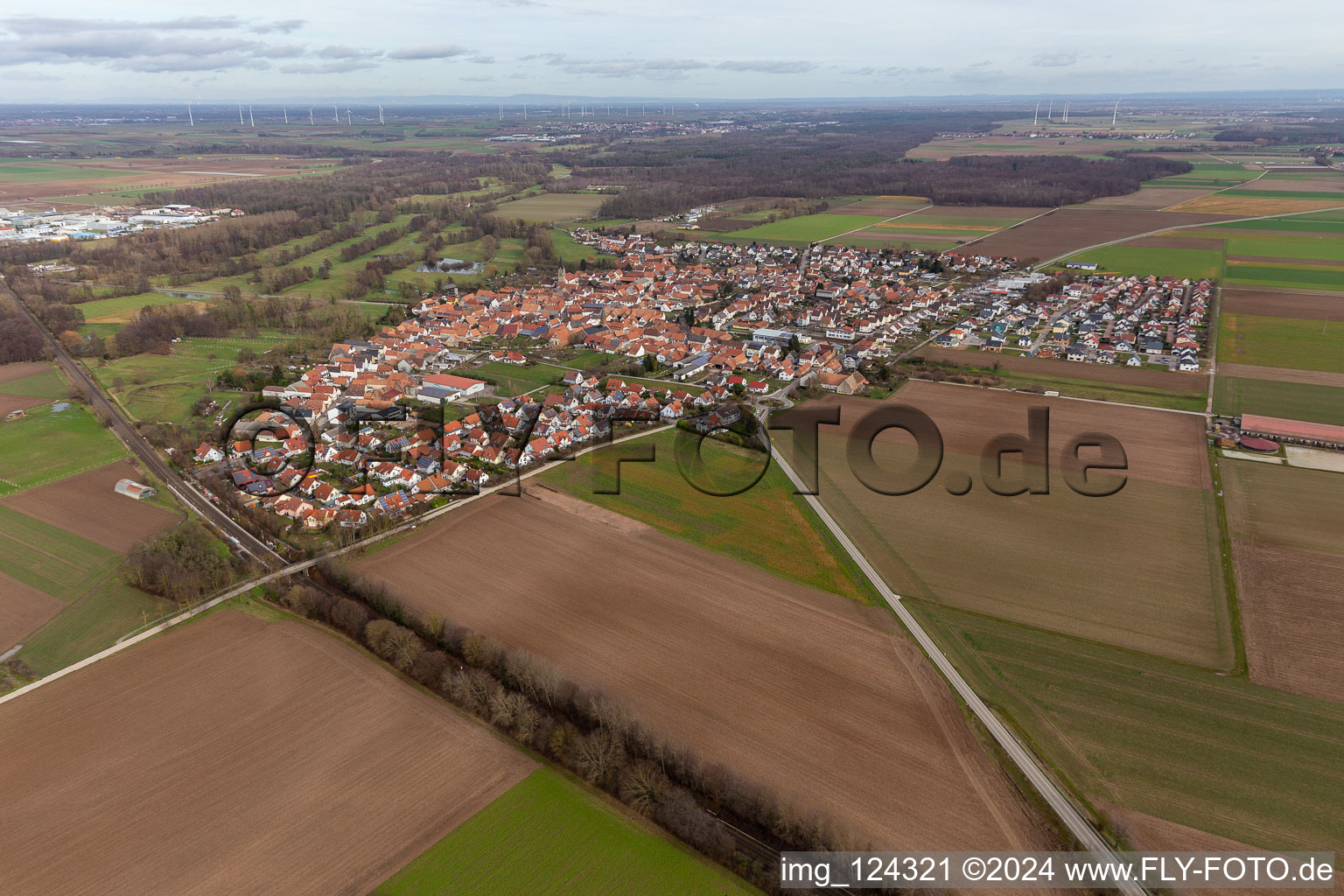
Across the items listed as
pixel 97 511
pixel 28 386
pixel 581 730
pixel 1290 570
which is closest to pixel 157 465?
pixel 97 511

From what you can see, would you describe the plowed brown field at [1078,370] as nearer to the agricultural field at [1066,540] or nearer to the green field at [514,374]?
the agricultural field at [1066,540]

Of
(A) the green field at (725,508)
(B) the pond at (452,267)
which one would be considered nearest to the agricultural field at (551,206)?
(B) the pond at (452,267)

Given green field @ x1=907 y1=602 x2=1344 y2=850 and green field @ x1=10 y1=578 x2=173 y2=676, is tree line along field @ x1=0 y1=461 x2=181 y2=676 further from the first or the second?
green field @ x1=907 y1=602 x2=1344 y2=850

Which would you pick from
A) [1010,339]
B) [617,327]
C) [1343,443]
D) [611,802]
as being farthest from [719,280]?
[611,802]

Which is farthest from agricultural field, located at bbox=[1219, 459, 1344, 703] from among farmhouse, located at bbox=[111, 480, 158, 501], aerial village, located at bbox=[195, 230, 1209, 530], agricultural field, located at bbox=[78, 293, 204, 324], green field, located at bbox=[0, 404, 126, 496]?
agricultural field, located at bbox=[78, 293, 204, 324]

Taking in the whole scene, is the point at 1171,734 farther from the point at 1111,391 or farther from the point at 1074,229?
the point at 1074,229
